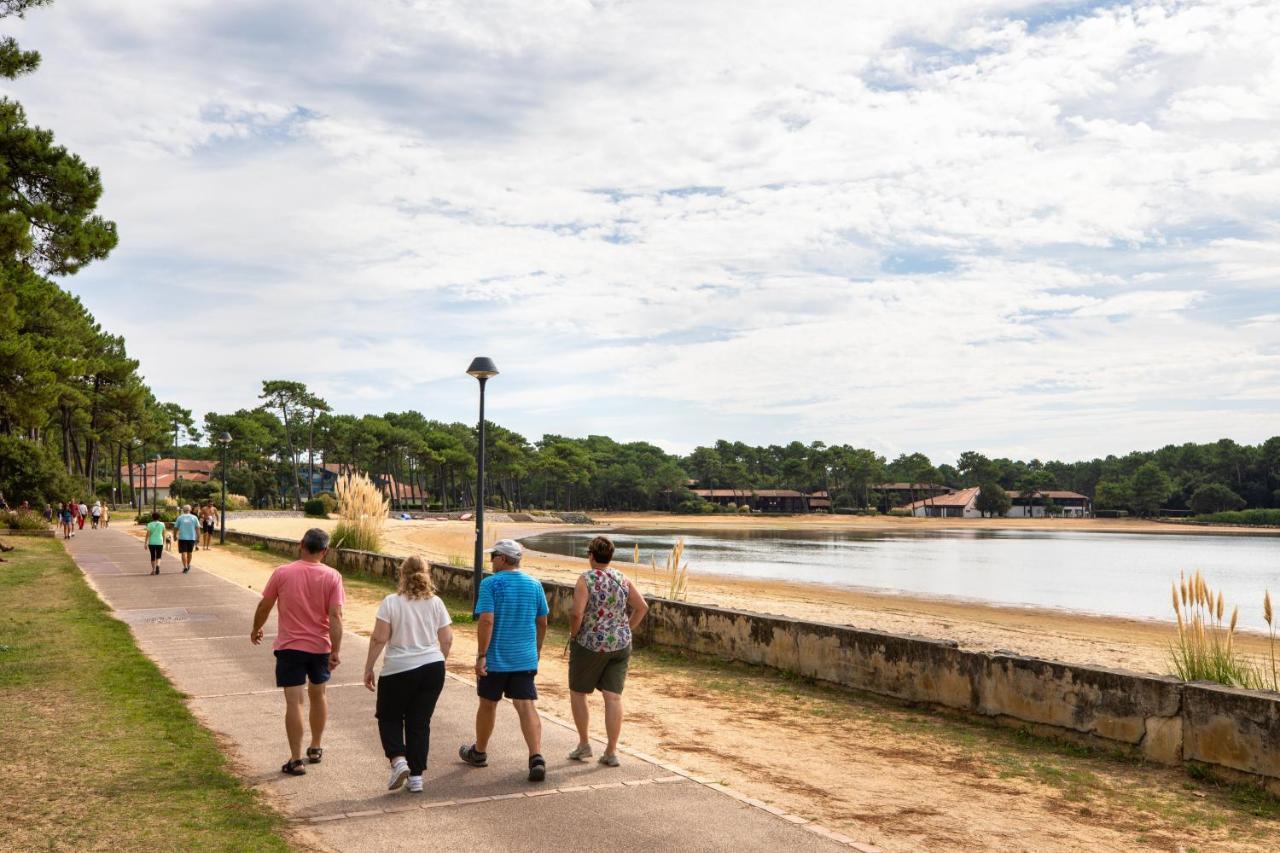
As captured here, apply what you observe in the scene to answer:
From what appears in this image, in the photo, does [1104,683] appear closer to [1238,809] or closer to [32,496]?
[1238,809]

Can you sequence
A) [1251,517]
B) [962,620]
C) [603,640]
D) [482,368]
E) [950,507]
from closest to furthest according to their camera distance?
[603,640]
[482,368]
[962,620]
[1251,517]
[950,507]

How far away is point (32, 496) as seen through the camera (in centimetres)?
3984

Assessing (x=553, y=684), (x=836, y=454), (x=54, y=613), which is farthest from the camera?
(x=836, y=454)

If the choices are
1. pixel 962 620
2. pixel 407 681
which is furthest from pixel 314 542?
pixel 962 620

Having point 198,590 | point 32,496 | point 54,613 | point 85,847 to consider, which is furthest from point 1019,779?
point 32,496

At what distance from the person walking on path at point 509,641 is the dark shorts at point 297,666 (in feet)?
3.44

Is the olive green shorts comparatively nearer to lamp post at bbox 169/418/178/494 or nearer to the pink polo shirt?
the pink polo shirt

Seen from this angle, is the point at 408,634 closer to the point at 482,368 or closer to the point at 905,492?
the point at 482,368

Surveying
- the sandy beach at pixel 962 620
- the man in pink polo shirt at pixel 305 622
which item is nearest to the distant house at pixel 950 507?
the sandy beach at pixel 962 620

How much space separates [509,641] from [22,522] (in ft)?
113

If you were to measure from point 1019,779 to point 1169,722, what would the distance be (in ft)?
4.14

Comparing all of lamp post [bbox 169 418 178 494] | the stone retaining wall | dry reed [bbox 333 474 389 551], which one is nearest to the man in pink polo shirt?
the stone retaining wall

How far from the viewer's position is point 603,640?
247 inches

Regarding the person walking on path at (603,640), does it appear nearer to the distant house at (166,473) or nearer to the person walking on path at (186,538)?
the person walking on path at (186,538)
